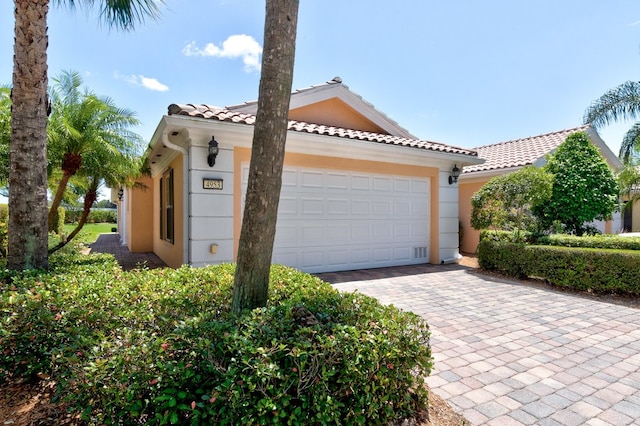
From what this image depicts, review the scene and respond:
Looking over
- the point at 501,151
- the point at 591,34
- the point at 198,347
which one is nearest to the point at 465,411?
the point at 198,347

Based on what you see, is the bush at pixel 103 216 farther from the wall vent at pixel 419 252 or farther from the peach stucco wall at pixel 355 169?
the wall vent at pixel 419 252

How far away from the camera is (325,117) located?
1088cm

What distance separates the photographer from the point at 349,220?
367 inches

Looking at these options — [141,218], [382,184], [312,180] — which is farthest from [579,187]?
[141,218]

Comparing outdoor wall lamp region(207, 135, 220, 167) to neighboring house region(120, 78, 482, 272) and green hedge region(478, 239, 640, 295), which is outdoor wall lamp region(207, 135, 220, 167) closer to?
neighboring house region(120, 78, 482, 272)

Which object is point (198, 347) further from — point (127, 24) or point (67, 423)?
point (127, 24)

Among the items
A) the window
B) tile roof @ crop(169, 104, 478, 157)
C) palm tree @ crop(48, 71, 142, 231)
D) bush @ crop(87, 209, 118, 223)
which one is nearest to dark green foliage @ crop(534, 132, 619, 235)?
tile roof @ crop(169, 104, 478, 157)

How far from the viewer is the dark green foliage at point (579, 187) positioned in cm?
945

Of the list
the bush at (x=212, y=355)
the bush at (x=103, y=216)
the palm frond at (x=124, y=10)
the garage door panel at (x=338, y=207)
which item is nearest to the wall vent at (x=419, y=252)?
the garage door panel at (x=338, y=207)

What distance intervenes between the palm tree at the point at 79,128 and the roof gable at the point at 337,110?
3.48 meters

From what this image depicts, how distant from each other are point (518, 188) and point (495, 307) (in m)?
4.60

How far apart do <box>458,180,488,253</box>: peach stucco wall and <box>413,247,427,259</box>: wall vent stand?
343cm

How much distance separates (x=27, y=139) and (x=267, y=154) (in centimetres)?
342

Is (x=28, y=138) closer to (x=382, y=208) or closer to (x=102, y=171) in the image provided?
(x=102, y=171)
